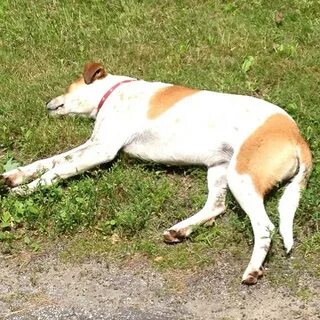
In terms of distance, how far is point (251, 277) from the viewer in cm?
482

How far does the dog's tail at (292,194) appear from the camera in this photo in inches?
200

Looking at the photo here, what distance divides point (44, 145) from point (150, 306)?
2215 mm

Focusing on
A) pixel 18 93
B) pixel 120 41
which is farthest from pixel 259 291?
pixel 120 41

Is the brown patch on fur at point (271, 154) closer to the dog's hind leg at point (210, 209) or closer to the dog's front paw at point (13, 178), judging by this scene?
the dog's hind leg at point (210, 209)

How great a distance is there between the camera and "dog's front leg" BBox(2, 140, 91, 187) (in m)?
5.89

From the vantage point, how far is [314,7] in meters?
8.53

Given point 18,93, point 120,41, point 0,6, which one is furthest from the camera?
point 0,6

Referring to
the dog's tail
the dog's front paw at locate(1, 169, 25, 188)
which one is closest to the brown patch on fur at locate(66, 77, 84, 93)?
the dog's front paw at locate(1, 169, 25, 188)

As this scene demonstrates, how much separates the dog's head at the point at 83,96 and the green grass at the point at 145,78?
10 centimetres

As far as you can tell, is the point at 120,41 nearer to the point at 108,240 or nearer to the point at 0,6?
the point at 0,6

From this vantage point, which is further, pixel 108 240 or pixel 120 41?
pixel 120 41

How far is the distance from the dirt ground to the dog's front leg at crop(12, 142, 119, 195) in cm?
79

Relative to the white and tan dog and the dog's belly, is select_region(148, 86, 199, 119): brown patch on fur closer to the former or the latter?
the white and tan dog

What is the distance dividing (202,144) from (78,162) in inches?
36.2
